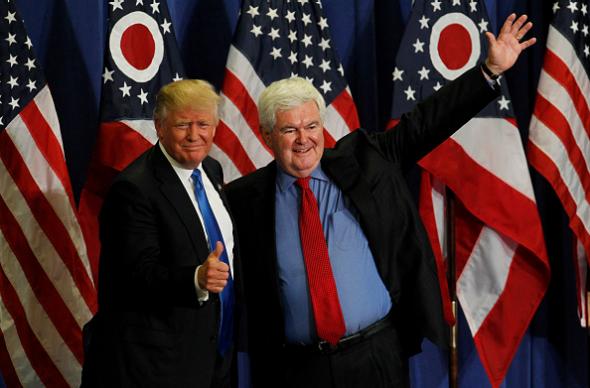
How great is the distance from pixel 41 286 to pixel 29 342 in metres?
0.25

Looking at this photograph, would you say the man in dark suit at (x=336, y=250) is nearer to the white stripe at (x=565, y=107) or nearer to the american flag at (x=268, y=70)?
the american flag at (x=268, y=70)

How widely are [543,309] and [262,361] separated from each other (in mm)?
2159

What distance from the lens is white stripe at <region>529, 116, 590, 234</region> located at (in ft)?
13.0

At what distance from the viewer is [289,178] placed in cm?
283

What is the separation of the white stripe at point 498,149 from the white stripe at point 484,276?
0.95 feet

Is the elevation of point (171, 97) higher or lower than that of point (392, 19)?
lower

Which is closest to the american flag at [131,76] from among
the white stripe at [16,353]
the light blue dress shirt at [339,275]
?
the white stripe at [16,353]

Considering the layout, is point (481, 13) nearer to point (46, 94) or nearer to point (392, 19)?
point (392, 19)

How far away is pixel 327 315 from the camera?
2695 mm

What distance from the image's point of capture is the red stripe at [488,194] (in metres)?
3.96

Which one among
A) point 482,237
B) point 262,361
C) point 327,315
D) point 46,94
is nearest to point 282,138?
point 327,315

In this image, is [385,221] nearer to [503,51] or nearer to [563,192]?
[503,51]

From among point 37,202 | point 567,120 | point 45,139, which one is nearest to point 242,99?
point 45,139

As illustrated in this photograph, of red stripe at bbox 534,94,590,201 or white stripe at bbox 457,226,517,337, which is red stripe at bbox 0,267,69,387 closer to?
white stripe at bbox 457,226,517,337
